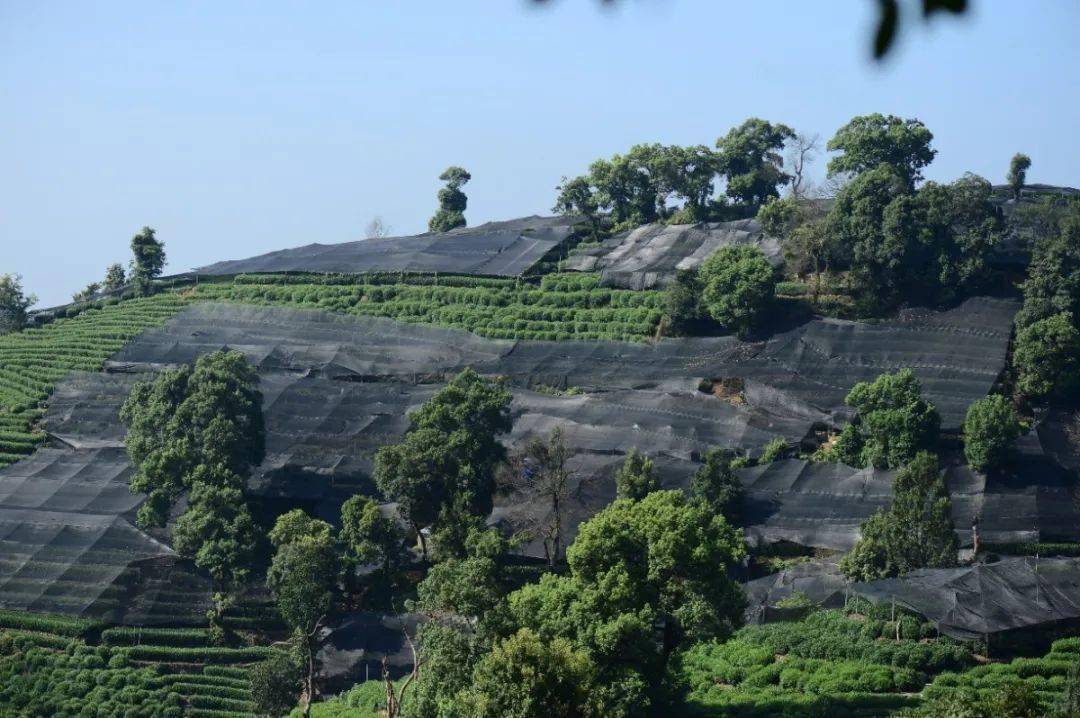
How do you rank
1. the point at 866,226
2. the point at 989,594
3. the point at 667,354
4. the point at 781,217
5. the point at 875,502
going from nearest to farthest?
the point at 989,594
the point at 875,502
the point at 866,226
the point at 667,354
the point at 781,217

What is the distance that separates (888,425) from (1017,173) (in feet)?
67.9

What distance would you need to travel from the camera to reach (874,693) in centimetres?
2734

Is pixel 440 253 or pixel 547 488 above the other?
pixel 440 253

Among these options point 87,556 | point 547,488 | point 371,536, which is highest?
point 547,488

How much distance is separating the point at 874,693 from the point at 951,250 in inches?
897

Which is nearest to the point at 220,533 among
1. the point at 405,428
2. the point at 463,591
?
the point at 405,428

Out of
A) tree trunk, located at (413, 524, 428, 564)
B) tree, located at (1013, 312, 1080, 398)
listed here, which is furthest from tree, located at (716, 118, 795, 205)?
tree trunk, located at (413, 524, 428, 564)

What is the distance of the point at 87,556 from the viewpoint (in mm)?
37531

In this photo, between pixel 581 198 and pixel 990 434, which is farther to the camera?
pixel 581 198

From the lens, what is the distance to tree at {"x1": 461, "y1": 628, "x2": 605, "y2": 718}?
22.5 metres

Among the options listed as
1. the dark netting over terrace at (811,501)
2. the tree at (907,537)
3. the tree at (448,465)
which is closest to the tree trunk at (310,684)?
the tree at (448,465)

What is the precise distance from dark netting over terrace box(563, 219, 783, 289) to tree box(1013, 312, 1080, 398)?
1146 centimetres

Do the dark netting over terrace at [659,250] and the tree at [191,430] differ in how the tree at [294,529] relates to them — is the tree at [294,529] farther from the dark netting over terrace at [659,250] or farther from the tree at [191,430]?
the dark netting over terrace at [659,250]

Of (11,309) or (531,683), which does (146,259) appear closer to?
(11,309)
